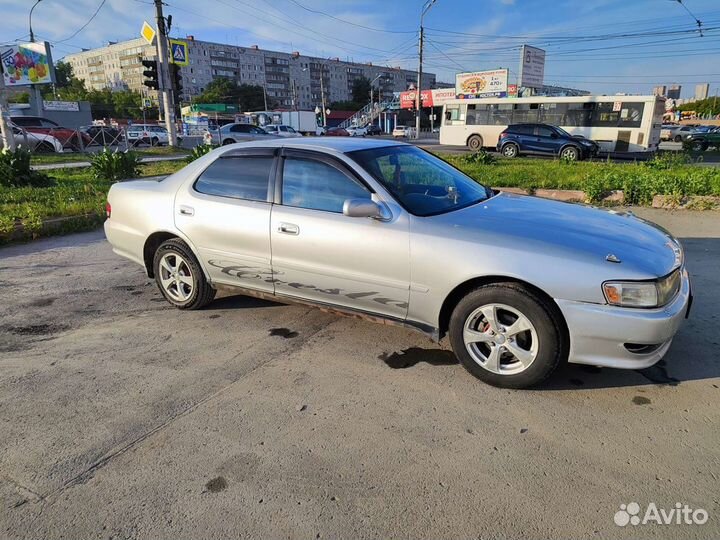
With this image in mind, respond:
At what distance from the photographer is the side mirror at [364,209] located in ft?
10.5

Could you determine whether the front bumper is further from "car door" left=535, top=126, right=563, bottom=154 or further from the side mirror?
"car door" left=535, top=126, right=563, bottom=154

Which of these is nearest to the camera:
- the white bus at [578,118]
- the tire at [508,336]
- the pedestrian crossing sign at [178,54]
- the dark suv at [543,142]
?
the tire at [508,336]

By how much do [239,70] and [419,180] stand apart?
126920 millimetres

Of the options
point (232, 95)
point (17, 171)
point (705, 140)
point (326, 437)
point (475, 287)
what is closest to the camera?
point (326, 437)

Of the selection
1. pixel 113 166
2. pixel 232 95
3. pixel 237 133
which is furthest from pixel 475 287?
pixel 232 95

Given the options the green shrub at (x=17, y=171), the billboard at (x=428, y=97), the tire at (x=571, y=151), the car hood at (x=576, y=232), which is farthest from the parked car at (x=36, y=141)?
the billboard at (x=428, y=97)

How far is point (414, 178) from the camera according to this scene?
153 inches

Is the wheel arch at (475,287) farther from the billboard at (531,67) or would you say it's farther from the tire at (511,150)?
the billboard at (531,67)

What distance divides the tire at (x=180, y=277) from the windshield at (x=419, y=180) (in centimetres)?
175

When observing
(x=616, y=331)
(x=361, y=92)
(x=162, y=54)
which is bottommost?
(x=616, y=331)

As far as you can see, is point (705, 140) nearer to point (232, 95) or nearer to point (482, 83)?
point (482, 83)

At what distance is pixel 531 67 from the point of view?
4538 cm

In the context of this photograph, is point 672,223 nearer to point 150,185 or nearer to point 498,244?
point 498,244

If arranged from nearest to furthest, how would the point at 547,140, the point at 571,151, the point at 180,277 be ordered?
the point at 180,277 → the point at 571,151 → the point at 547,140
